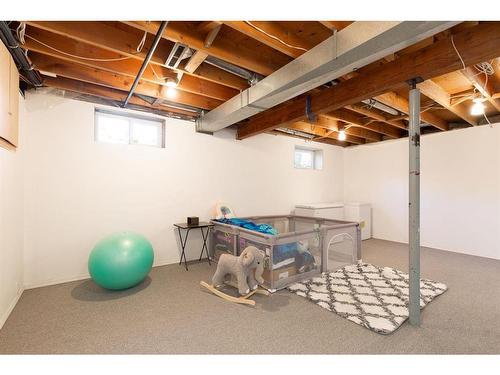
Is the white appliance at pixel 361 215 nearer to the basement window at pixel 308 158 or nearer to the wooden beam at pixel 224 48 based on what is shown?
the basement window at pixel 308 158

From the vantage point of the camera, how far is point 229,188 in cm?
450

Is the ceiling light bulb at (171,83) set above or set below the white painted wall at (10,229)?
above

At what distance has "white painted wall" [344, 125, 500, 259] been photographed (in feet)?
13.8

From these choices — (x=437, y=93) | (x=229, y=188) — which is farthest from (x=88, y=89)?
(x=437, y=93)

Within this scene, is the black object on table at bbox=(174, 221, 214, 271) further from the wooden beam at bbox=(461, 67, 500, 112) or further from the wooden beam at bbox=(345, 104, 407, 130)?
the wooden beam at bbox=(461, 67, 500, 112)

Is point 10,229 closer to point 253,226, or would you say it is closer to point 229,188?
point 253,226

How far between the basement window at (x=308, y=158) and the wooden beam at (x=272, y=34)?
3.65m

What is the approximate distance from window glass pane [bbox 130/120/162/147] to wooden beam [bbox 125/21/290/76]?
2.10m

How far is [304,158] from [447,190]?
2.96 metres

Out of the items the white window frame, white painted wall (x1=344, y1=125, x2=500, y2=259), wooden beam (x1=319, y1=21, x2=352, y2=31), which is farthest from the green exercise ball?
white painted wall (x1=344, y1=125, x2=500, y2=259)

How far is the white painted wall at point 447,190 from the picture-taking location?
4.21m

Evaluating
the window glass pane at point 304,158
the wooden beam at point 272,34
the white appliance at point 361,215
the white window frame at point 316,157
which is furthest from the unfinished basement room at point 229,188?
the white window frame at point 316,157

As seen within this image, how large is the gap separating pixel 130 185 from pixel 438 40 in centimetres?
398

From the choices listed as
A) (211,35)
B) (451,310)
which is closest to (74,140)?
(211,35)
